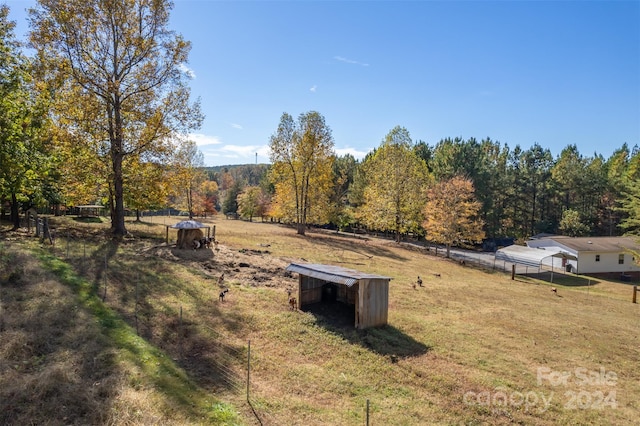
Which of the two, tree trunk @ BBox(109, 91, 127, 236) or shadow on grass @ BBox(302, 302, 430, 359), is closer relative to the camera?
shadow on grass @ BBox(302, 302, 430, 359)

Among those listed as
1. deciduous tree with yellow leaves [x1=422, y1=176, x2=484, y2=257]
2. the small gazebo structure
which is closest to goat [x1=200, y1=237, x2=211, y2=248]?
the small gazebo structure

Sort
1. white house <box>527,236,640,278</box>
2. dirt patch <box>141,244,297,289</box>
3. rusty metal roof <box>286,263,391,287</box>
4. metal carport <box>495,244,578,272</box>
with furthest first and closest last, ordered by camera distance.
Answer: white house <box>527,236,640,278</box>, metal carport <box>495,244,578,272</box>, dirt patch <box>141,244,297,289</box>, rusty metal roof <box>286,263,391,287</box>

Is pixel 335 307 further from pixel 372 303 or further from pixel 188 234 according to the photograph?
pixel 188 234

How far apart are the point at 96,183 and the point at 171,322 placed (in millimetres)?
16963

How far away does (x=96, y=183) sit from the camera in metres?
24.3

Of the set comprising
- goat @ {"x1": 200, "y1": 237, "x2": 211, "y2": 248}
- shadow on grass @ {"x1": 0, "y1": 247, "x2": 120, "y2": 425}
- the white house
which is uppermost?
goat @ {"x1": 200, "y1": 237, "x2": 211, "y2": 248}

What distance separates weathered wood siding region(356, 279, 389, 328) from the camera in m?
14.2

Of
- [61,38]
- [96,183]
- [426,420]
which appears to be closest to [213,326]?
[426,420]

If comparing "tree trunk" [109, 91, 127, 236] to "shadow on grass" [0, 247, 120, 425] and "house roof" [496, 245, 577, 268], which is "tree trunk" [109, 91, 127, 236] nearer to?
"shadow on grass" [0, 247, 120, 425]

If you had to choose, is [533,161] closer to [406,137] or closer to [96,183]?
[406,137]

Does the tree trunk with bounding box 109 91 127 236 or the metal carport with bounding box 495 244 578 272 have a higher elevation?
the tree trunk with bounding box 109 91 127 236

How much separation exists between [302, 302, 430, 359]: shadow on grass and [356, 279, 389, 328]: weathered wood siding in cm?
29

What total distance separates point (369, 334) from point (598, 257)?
38.8m

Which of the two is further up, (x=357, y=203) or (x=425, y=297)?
(x=357, y=203)
